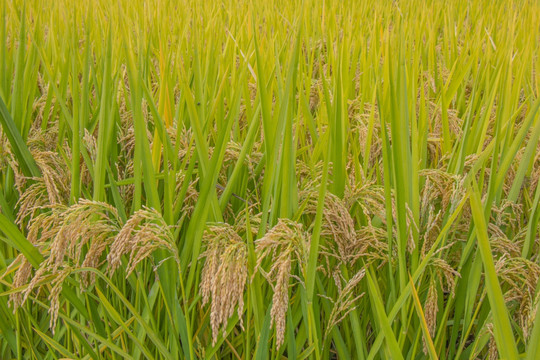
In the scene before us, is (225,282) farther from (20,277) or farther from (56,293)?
(20,277)

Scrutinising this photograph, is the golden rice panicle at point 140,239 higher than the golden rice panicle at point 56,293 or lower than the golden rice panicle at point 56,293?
higher

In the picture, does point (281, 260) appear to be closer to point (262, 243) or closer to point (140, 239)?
point (262, 243)

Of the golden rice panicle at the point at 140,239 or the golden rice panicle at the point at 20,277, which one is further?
the golden rice panicle at the point at 20,277

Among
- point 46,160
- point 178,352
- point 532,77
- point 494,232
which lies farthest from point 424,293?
Result: point 532,77

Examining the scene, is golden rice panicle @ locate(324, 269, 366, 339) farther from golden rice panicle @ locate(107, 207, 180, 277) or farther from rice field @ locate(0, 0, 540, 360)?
golden rice panicle @ locate(107, 207, 180, 277)

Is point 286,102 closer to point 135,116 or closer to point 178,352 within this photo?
point 135,116

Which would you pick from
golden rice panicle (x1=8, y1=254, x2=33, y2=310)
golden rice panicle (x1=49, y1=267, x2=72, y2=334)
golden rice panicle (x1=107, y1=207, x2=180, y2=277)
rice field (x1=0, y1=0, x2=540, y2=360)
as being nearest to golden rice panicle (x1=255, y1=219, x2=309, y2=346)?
rice field (x1=0, y1=0, x2=540, y2=360)

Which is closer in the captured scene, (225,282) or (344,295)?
(225,282)

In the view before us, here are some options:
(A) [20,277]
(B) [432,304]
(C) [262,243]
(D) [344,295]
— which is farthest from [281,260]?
(A) [20,277]

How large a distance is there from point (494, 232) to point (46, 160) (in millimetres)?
1053

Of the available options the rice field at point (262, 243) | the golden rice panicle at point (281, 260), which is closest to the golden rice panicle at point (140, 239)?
the rice field at point (262, 243)

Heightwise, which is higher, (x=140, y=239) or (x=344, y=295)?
(x=140, y=239)

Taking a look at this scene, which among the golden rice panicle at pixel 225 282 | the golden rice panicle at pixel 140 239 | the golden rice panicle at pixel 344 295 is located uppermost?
the golden rice panicle at pixel 140 239

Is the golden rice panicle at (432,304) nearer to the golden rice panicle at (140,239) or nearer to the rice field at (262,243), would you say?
the rice field at (262,243)
